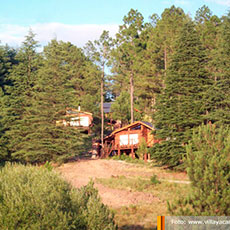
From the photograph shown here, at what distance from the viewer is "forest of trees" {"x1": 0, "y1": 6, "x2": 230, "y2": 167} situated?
32.6 metres

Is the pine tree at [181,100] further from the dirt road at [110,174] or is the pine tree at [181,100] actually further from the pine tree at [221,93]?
the dirt road at [110,174]

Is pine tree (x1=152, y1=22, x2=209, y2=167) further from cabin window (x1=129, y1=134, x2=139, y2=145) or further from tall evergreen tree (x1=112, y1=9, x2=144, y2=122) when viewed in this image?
tall evergreen tree (x1=112, y1=9, x2=144, y2=122)

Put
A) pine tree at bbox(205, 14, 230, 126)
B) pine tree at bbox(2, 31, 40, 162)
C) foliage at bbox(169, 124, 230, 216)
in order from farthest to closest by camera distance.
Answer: pine tree at bbox(2, 31, 40, 162)
pine tree at bbox(205, 14, 230, 126)
foliage at bbox(169, 124, 230, 216)

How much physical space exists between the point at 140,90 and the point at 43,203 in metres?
44.3

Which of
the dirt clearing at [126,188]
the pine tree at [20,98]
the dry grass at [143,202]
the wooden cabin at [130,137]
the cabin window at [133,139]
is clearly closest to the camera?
the dry grass at [143,202]

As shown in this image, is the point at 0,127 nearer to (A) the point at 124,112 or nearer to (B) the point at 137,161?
(B) the point at 137,161

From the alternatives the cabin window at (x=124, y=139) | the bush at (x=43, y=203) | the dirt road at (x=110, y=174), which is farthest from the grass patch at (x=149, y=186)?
the cabin window at (x=124, y=139)

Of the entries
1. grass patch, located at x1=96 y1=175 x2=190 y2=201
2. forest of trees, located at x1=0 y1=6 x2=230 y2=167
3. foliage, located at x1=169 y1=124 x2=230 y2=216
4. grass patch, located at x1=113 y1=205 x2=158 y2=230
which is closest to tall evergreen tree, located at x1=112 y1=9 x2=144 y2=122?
forest of trees, located at x1=0 y1=6 x2=230 y2=167

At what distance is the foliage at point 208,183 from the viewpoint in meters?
11.6

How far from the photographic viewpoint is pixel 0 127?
39.6 metres

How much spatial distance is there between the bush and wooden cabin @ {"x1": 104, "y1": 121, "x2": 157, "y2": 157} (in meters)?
31.1

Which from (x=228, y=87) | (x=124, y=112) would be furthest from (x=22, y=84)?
(x=228, y=87)

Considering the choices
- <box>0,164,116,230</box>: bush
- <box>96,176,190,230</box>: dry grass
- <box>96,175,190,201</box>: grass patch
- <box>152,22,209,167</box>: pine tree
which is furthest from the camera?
<box>152,22,209,167</box>: pine tree

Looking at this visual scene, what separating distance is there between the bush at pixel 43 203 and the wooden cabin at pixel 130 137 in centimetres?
3113
